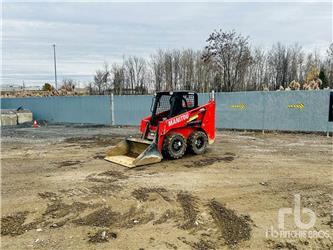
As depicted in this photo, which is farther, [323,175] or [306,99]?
[306,99]

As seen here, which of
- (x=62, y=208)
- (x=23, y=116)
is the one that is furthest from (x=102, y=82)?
(x=62, y=208)

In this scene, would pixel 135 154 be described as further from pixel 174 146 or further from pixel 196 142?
pixel 196 142

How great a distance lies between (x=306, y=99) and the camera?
13867 millimetres

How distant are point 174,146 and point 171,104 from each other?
131 centimetres

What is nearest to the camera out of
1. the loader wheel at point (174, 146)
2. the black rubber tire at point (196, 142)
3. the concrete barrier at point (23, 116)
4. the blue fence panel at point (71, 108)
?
A: the loader wheel at point (174, 146)

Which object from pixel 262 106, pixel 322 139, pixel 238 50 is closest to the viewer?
pixel 322 139

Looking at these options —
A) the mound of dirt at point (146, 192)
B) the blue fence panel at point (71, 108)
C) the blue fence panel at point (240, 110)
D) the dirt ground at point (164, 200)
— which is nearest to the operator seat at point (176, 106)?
the dirt ground at point (164, 200)

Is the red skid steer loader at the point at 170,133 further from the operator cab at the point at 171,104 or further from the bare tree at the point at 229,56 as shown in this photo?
the bare tree at the point at 229,56

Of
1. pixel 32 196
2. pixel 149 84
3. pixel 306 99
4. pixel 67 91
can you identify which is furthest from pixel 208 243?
pixel 67 91

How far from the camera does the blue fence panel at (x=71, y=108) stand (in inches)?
805

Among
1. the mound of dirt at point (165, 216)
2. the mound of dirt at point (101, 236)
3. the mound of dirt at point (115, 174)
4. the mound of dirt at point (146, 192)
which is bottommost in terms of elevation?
the mound of dirt at point (101, 236)

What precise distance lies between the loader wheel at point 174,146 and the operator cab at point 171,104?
748 millimetres

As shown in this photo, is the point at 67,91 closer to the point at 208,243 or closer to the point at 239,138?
the point at 239,138

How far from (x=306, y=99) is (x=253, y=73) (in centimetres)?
1803
